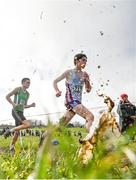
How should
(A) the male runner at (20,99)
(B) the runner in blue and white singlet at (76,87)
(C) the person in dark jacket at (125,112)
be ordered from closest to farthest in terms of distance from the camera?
(B) the runner in blue and white singlet at (76,87)
(C) the person in dark jacket at (125,112)
(A) the male runner at (20,99)

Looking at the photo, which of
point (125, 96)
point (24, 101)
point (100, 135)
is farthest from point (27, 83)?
point (100, 135)

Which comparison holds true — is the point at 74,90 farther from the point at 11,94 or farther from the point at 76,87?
the point at 11,94

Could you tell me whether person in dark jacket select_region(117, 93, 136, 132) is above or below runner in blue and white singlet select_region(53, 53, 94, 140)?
below

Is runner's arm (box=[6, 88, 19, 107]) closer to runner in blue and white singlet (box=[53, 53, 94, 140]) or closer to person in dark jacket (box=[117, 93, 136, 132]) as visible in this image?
person in dark jacket (box=[117, 93, 136, 132])

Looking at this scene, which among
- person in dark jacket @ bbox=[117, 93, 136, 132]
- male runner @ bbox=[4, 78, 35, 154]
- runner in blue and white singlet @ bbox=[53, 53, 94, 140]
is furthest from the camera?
male runner @ bbox=[4, 78, 35, 154]

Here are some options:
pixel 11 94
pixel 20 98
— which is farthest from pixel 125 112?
pixel 11 94

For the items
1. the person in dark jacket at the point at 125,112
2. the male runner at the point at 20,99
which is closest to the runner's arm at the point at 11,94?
the male runner at the point at 20,99

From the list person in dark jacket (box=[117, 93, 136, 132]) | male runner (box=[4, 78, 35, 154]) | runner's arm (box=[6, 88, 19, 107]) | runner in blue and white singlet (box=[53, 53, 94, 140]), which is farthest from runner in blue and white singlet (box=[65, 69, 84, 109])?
runner's arm (box=[6, 88, 19, 107])

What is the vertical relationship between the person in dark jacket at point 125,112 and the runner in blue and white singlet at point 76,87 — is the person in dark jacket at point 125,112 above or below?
below

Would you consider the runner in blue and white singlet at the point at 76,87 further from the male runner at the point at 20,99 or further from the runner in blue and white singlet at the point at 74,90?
the male runner at the point at 20,99

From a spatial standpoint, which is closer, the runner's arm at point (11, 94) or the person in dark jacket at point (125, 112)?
the person in dark jacket at point (125, 112)

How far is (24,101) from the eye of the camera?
1162cm

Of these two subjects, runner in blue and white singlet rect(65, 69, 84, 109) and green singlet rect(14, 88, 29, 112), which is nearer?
runner in blue and white singlet rect(65, 69, 84, 109)

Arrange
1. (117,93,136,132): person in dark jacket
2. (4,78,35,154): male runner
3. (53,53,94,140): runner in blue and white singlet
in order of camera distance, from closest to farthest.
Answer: (53,53,94,140): runner in blue and white singlet, (117,93,136,132): person in dark jacket, (4,78,35,154): male runner
